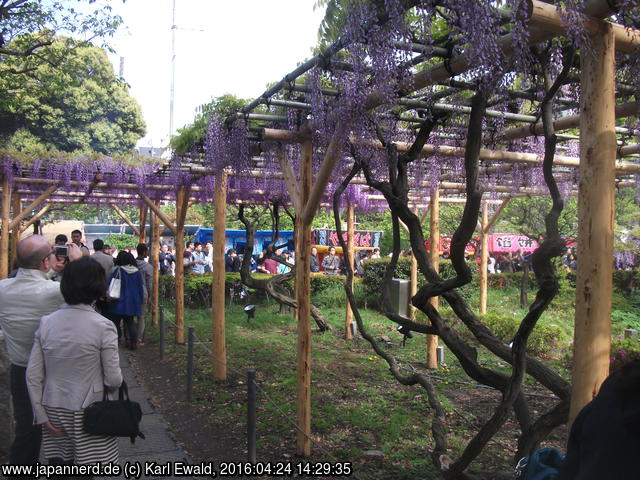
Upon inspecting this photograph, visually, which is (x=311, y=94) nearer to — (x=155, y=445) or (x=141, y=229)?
(x=155, y=445)

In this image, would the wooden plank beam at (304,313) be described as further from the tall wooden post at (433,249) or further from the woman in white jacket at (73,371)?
the tall wooden post at (433,249)

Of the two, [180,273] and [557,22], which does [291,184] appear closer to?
[557,22]

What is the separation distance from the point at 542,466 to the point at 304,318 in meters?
3.02

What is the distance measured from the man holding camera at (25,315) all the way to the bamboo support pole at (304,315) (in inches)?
77.3

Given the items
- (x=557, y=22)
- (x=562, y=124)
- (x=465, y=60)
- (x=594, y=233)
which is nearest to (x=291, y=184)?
(x=465, y=60)

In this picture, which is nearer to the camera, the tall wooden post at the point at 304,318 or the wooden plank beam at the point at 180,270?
the tall wooden post at the point at 304,318

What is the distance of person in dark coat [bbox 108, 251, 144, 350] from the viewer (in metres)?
8.21

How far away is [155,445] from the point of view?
15.9ft

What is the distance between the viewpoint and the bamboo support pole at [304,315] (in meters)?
4.57

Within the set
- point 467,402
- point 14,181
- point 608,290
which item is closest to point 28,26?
point 14,181

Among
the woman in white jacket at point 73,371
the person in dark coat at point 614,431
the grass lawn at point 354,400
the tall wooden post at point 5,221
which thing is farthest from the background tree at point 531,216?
the person in dark coat at point 614,431

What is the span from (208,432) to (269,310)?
319 inches

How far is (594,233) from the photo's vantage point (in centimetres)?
227

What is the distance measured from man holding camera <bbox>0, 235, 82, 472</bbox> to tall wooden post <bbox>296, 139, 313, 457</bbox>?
196 cm
